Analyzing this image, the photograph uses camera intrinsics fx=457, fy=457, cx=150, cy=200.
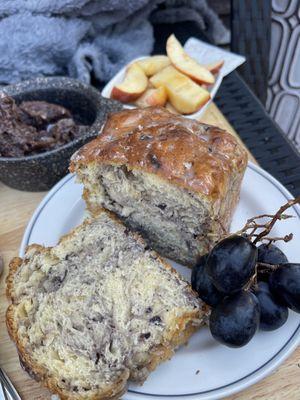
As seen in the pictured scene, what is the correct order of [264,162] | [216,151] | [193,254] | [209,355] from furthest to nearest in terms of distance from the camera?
[264,162] < [193,254] < [216,151] < [209,355]

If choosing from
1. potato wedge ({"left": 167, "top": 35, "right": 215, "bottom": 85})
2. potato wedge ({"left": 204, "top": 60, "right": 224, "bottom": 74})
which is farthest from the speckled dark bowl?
potato wedge ({"left": 204, "top": 60, "right": 224, "bottom": 74})

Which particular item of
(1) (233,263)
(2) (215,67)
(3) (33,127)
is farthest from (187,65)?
(1) (233,263)

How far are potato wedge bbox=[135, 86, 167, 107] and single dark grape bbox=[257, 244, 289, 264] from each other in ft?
3.04

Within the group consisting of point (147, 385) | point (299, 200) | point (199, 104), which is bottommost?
point (147, 385)

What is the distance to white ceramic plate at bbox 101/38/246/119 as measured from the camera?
205 centimetres

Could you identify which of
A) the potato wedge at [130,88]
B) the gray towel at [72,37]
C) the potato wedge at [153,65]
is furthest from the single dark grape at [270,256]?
the gray towel at [72,37]

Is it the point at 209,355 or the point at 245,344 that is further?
the point at 209,355

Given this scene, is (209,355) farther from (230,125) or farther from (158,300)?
(230,125)

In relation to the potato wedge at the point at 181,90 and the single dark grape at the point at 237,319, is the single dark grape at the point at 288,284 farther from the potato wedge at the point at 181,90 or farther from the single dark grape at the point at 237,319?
the potato wedge at the point at 181,90

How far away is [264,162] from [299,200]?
74 centimetres

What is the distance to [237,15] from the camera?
2135mm

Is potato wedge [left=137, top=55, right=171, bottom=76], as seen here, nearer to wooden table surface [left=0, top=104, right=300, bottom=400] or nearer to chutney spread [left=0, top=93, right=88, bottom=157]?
chutney spread [left=0, top=93, right=88, bottom=157]

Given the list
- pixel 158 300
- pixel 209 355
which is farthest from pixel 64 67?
pixel 209 355

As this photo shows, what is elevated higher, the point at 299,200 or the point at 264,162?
the point at 299,200
